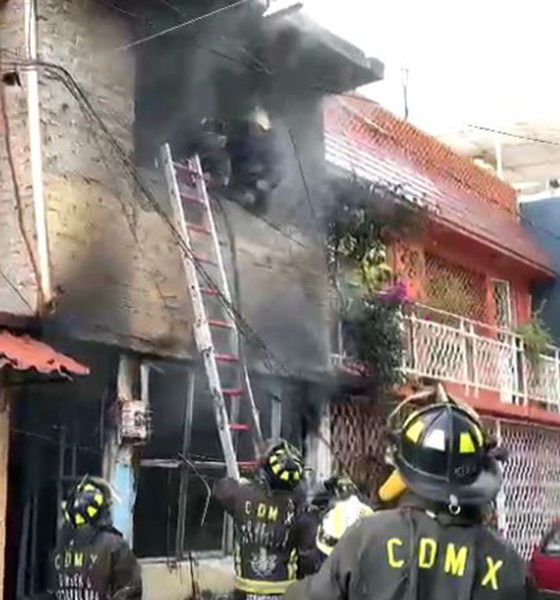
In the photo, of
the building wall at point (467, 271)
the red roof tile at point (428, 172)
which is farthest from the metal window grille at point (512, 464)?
the red roof tile at point (428, 172)

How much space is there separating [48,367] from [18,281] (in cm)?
120

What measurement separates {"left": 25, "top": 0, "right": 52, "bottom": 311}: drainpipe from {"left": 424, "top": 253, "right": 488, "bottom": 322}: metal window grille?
7.66 metres

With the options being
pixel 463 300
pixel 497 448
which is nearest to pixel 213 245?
pixel 497 448

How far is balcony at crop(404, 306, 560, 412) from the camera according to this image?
11555mm

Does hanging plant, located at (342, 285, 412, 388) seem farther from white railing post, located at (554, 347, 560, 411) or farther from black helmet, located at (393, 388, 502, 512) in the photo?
black helmet, located at (393, 388, 502, 512)

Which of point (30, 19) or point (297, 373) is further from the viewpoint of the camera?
point (297, 373)

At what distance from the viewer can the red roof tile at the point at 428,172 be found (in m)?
12.7

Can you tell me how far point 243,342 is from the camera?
337 inches

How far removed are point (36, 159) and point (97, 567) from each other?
306 centimetres

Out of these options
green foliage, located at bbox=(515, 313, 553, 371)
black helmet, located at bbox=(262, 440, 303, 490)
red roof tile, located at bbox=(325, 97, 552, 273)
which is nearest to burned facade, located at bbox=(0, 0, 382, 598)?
black helmet, located at bbox=(262, 440, 303, 490)

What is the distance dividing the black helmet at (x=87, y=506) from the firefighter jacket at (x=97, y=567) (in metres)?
0.05

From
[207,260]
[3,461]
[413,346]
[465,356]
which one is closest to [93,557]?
→ [3,461]

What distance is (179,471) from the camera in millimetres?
8117

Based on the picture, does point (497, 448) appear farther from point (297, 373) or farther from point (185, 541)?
point (297, 373)
